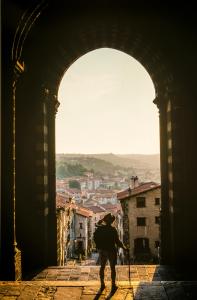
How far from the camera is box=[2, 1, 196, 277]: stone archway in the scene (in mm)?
10977

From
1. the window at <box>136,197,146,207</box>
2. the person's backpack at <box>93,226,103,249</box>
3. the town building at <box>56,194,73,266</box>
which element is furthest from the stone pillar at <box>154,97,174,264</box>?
the window at <box>136,197,146,207</box>

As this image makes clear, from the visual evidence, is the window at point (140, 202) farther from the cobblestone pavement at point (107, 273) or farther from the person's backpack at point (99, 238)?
the person's backpack at point (99, 238)

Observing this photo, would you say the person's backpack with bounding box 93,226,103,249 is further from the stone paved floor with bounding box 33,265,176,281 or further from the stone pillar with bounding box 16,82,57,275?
the stone pillar with bounding box 16,82,57,275

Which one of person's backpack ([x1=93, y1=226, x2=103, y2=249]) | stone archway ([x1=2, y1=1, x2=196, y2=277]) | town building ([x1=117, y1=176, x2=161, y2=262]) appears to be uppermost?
stone archway ([x1=2, y1=1, x2=196, y2=277])

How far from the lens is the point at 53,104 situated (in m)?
12.1

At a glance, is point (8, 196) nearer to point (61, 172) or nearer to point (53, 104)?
point (53, 104)

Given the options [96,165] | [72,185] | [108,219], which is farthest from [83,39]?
[96,165]

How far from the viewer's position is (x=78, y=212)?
5247 cm

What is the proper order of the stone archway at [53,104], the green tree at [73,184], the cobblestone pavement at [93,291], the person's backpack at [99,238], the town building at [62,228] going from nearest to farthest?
1. the cobblestone pavement at [93,291]
2. the person's backpack at [99,238]
3. the stone archway at [53,104]
4. the town building at [62,228]
5. the green tree at [73,184]

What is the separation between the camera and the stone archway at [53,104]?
11.0 m

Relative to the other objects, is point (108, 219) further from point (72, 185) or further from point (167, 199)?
point (72, 185)

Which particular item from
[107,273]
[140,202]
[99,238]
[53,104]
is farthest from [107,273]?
[140,202]

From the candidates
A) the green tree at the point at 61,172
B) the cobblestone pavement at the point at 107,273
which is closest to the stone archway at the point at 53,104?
the cobblestone pavement at the point at 107,273

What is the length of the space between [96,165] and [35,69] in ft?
599
